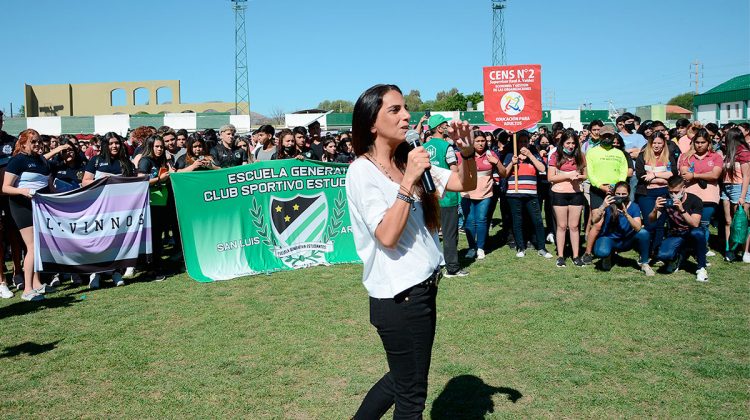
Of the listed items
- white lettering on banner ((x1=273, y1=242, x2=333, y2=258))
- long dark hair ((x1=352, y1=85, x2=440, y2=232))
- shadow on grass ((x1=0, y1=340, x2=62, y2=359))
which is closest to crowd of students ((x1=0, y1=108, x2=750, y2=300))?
white lettering on banner ((x1=273, y1=242, x2=333, y2=258))

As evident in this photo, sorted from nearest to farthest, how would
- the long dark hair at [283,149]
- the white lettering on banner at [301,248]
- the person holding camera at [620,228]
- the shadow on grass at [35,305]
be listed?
the shadow on grass at [35,305], the person holding camera at [620,228], the white lettering on banner at [301,248], the long dark hair at [283,149]

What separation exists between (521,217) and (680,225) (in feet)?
8.07

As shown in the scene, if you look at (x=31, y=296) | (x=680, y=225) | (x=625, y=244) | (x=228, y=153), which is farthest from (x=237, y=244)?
(x=680, y=225)

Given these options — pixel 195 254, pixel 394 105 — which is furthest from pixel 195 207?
pixel 394 105

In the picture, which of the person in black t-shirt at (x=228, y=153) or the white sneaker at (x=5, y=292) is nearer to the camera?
the white sneaker at (x=5, y=292)

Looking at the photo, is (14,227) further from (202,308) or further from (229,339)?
(229,339)

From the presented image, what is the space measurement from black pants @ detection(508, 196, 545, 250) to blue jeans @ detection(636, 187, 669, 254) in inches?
61.4

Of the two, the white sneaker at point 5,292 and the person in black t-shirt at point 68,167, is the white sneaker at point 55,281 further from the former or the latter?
the person in black t-shirt at point 68,167

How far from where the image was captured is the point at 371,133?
9.85 feet

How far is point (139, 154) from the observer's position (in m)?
10.0

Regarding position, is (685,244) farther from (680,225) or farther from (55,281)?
(55,281)

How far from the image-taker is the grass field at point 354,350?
14.8ft

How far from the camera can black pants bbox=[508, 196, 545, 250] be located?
1012 centimetres

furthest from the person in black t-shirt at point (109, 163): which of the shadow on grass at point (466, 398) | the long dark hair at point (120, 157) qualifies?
the shadow on grass at point (466, 398)
